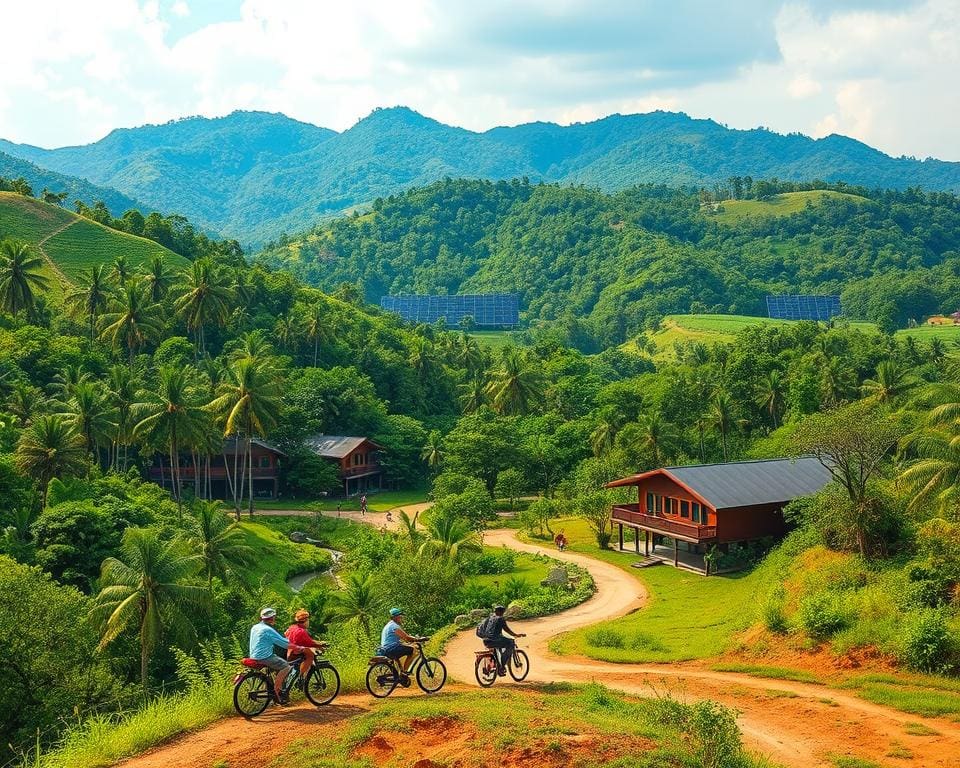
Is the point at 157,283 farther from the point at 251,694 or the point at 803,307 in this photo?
the point at 803,307

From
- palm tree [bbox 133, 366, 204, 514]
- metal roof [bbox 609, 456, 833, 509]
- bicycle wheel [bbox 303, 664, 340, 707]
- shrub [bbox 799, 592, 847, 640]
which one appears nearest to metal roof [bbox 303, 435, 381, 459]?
palm tree [bbox 133, 366, 204, 514]

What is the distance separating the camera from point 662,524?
173ft

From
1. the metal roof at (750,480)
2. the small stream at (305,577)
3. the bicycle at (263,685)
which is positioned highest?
the metal roof at (750,480)

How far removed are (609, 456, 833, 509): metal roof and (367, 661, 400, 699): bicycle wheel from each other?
3340cm

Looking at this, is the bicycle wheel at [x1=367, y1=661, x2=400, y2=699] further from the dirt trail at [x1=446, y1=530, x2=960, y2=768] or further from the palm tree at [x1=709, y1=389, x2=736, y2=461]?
the palm tree at [x1=709, y1=389, x2=736, y2=461]

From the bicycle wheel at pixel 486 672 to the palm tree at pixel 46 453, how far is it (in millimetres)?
41623

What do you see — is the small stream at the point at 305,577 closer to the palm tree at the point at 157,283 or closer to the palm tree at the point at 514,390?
the palm tree at the point at 514,390

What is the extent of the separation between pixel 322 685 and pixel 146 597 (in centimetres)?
2019

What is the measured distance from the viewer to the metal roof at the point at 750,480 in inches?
1976

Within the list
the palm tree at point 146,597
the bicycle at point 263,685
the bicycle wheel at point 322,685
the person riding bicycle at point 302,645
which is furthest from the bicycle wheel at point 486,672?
the palm tree at point 146,597

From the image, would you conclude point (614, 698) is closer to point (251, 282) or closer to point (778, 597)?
point (778, 597)

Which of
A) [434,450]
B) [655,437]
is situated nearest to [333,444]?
[434,450]

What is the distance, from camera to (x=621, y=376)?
144250 mm

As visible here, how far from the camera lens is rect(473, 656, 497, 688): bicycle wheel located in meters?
20.6
